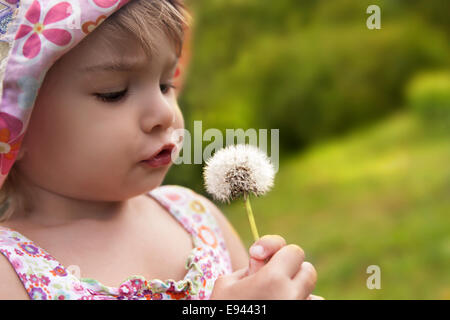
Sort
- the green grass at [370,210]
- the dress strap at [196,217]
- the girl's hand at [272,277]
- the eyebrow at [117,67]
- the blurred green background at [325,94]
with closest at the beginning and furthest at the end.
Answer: the girl's hand at [272,277] < the eyebrow at [117,67] < the dress strap at [196,217] < the green grass at [370,210] < the blurred green background at [325,94]

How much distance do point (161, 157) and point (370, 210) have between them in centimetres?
213

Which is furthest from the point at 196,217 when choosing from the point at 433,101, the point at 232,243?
the point at 433,101

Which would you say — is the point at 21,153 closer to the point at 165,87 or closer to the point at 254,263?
the point at 165,87

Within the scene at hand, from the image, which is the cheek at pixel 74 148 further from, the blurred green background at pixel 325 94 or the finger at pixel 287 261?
the blurred green background at pixel 325 94

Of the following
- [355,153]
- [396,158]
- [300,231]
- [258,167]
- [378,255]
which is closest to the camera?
[258,167]

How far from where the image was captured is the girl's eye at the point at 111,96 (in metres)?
0.79

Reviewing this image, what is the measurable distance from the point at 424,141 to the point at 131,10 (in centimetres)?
274

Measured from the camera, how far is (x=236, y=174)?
743 mm

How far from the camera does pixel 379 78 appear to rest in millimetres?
3850

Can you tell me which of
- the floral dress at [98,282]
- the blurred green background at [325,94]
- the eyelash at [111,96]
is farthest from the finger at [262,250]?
the blurred green background at [325,94]

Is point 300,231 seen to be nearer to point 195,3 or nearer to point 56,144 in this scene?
point 195,3

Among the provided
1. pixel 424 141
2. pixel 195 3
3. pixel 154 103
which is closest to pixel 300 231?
pixel 424 141

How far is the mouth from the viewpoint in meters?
0.83
